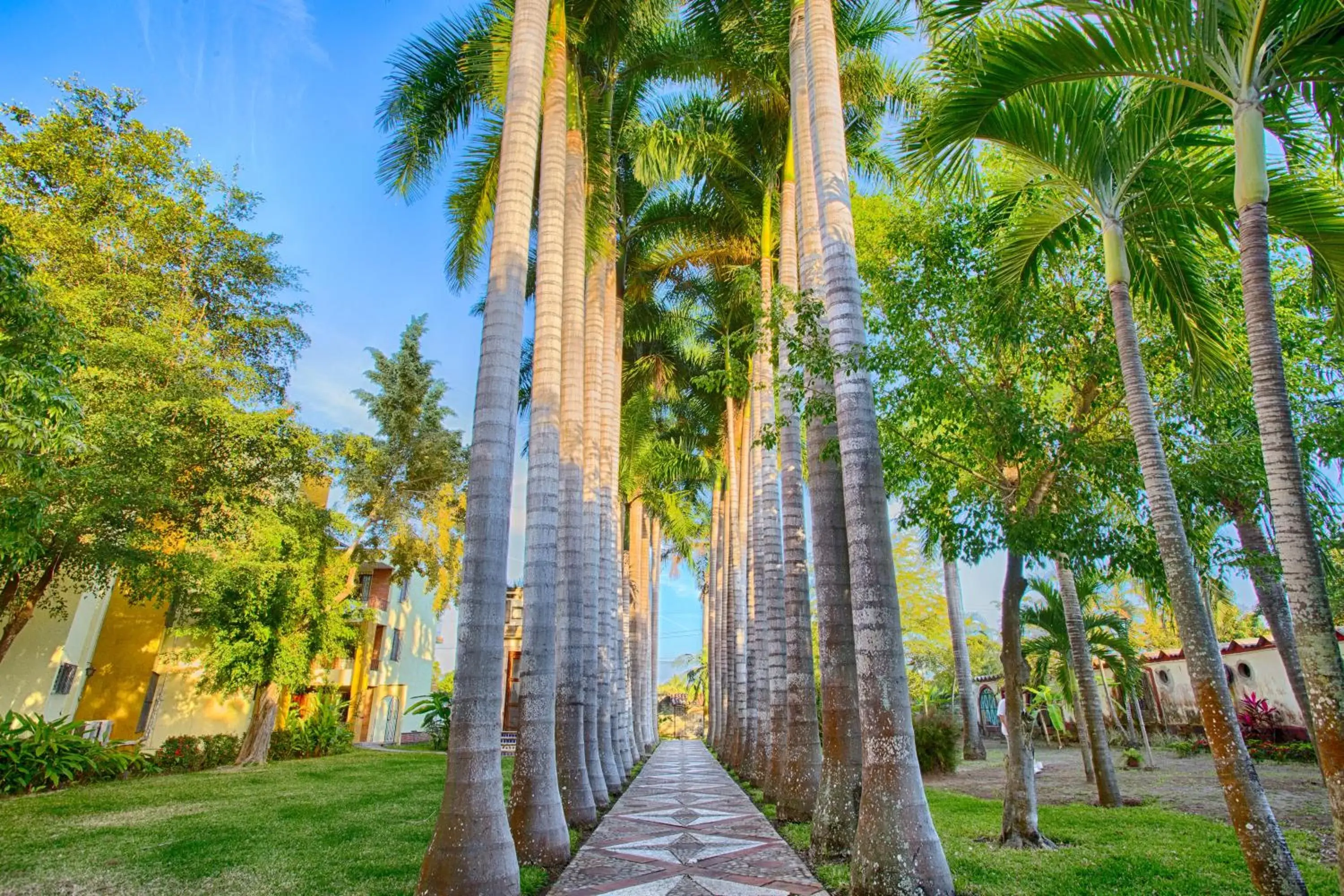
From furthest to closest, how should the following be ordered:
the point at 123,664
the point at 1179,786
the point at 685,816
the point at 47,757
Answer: the point at 123,664 < the point at 47,757 < the point at 1179,786 < the point at 685,816

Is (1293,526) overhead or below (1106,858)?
overhead

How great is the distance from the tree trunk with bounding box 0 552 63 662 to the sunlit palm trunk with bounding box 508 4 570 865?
10408mm

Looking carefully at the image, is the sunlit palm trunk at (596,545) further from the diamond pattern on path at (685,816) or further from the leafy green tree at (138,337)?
the leafy green tree at (138,337)

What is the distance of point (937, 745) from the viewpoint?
1619cm

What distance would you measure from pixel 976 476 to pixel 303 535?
18936mm

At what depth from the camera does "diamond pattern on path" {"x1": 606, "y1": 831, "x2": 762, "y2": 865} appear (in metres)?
7.16

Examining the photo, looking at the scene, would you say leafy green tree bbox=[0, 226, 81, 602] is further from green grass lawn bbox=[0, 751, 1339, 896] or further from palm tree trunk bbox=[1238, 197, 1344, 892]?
palm tree trunk bbox=[1238, 197, 1344, 892]

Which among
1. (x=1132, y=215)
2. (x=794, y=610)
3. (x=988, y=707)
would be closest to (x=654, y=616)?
(x=988, y=707)

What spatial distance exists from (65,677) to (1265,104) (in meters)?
23.5

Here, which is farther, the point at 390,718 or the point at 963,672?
the point at 390,718

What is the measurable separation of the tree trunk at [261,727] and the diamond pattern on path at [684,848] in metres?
15.8

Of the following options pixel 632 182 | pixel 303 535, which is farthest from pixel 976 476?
pixel 303 535

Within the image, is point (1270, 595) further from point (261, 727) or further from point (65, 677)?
point (65, 677)

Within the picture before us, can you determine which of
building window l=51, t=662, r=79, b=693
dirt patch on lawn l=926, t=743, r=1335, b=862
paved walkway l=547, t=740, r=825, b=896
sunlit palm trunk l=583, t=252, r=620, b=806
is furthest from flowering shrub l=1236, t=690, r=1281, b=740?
building window l=51, t=662, r=79, b=693
